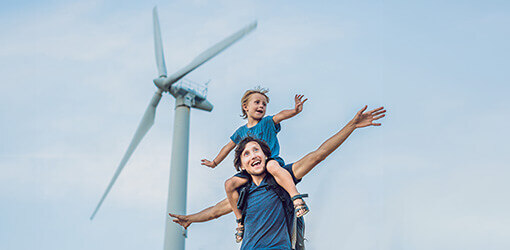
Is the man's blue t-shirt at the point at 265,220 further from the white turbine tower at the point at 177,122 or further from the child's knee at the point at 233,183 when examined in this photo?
the white turbine tower at the point at 177,122

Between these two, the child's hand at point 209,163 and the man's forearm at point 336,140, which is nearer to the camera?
the man's forearm at point 336,140

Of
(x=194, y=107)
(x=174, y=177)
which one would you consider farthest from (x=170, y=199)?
(x=194, y=107)

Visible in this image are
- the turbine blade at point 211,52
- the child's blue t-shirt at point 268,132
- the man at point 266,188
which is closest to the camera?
the man at point 266,188

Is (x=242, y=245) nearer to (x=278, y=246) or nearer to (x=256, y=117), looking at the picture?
(x=278, y=246)

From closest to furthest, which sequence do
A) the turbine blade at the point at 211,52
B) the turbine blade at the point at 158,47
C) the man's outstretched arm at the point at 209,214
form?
the man's outstretched arm at the point at 209,214 < the turbine blade at the point at 211,52 < the turbine blade at the point at 158,47

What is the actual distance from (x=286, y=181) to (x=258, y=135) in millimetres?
1616

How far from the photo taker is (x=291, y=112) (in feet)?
32.2

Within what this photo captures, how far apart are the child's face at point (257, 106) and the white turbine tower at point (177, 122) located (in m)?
20.8

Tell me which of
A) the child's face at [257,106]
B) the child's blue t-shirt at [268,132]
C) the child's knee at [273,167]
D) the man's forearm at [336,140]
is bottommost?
the child's knee at [273,167]

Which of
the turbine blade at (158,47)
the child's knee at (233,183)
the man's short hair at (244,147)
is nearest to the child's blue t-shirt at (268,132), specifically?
the man's short hair at (244,147)

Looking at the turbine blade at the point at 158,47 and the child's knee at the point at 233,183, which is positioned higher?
the turbine blade at the point at 158,47

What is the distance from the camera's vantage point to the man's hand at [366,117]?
26.6ft

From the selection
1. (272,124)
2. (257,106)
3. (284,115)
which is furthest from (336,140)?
(257,106)

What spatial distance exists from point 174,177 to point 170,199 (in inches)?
61.3
